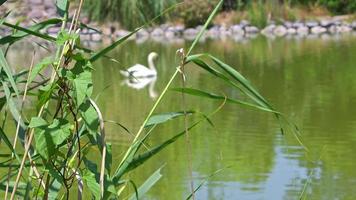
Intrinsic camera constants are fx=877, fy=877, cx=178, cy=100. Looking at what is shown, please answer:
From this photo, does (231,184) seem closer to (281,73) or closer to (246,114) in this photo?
(246,114)

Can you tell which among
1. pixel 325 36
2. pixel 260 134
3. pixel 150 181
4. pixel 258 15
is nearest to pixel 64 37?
pixel 150 181

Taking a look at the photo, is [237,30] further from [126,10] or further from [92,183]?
[92,183]

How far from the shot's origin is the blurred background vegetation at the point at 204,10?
535 inches

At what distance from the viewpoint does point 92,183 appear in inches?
53.7

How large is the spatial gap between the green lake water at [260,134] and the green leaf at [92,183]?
0.68 feet

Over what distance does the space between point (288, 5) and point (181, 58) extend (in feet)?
44.8

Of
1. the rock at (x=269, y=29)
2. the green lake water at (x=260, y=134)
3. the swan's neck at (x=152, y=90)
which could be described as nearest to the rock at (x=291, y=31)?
the rock at (x=269, y=29)

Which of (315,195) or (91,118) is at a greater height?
(91,118)

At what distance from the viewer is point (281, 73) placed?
301 inches

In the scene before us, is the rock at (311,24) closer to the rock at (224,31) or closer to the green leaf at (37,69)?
the rock at (224,31)

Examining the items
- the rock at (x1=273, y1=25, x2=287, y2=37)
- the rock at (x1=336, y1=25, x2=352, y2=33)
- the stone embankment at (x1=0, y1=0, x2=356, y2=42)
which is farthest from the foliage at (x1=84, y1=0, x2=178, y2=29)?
the rock at (x1=336, y1=25, x2=352, y2=33)

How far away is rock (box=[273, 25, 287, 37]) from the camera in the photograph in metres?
13.4

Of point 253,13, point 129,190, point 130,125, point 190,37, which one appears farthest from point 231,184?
point 253,13

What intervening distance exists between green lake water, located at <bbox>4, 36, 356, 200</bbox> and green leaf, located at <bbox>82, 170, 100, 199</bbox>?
0.21 metres
